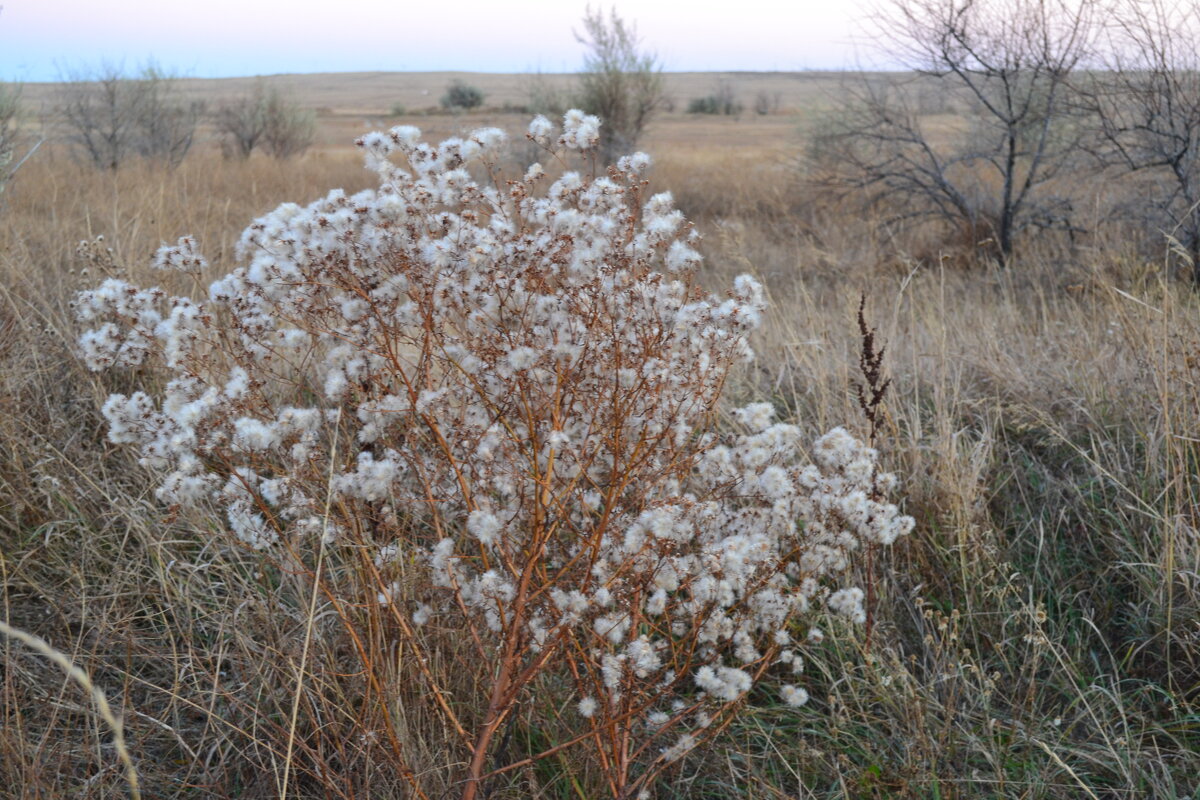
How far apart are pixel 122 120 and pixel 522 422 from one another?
681 inches

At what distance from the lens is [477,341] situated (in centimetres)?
196

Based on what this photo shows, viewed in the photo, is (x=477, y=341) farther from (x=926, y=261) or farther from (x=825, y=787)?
(x=926, y=261)

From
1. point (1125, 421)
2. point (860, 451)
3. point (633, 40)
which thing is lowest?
point (1125, 421)

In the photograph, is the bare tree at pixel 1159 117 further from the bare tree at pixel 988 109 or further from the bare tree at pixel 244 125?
the bare tree at pixel 244 125

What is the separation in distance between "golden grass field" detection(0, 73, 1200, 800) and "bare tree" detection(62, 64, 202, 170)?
13.4 m

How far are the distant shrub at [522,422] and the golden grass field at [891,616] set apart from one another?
362 millimetres

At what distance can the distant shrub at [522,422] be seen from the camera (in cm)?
186

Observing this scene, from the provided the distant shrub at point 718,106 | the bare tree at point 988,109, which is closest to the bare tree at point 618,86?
the bare tree at point 988,109

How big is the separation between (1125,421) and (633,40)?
14.5 m

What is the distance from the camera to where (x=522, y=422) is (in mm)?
2148

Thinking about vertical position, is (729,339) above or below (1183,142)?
below

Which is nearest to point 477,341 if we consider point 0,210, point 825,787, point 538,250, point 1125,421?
point 538,250

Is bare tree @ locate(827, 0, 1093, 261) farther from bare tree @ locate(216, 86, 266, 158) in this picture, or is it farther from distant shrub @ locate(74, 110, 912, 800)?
bare tree @ locate(216, 86, 266, 158)

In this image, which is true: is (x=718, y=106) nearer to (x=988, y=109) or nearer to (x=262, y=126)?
(x=262, y=126)
